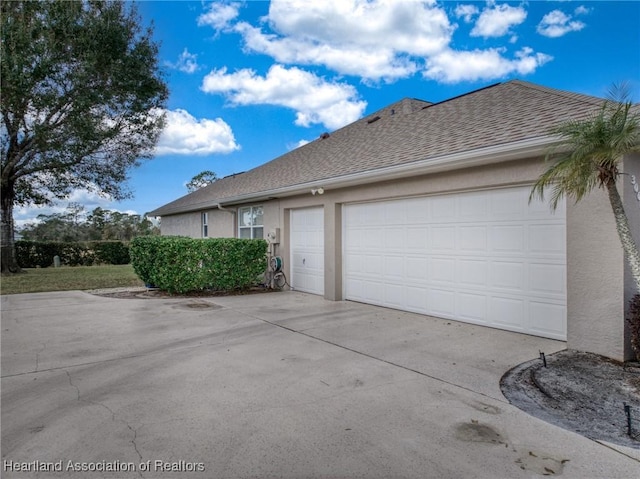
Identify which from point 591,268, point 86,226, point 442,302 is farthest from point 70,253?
point 86,226

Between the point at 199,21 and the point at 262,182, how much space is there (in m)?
5.03

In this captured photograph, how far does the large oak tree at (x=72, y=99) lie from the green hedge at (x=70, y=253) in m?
4.31

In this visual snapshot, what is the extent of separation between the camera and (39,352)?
540 cm

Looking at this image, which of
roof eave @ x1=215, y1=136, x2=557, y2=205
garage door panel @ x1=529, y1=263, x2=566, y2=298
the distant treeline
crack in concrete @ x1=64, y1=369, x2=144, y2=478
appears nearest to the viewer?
crack in concrete @ x1=64, y1=369, x2=144, y2=478

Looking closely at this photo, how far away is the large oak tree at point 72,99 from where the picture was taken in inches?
521

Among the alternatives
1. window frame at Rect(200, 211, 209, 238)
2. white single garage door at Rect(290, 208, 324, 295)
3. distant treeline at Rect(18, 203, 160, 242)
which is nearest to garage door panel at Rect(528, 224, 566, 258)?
white single garage door at Rect(290, 208, 324, 295)

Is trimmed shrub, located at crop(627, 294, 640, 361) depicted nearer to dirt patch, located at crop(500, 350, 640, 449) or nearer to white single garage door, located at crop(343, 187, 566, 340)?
dirt patch, located at crop(500, 350, 640, 449)

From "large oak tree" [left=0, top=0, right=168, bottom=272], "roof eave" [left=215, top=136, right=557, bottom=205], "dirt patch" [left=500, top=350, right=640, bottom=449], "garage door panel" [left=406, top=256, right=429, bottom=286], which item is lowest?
"dirt patch" [left=500, top=350, right=640, bottom=449]

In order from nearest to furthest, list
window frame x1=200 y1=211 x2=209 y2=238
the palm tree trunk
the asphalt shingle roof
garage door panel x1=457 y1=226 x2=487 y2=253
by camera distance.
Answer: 1. the palm tree trunk
2. the asphalt shingle roof
3. garage door panel x1=457 y1=226 x2=487 y2=253
4. window frame x1=200 y1=211 x2=209 y2=238

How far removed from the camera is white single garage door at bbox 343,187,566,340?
5.84m

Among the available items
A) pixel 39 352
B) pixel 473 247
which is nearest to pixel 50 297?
pixel 39 352

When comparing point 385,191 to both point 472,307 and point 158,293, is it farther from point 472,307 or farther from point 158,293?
point 158,293

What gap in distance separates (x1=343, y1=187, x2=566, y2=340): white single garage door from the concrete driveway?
0.49 meters

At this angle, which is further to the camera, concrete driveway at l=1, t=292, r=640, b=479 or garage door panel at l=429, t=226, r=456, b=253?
garage door panel at l=429, t=226, r=456, b=253
